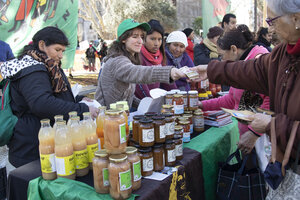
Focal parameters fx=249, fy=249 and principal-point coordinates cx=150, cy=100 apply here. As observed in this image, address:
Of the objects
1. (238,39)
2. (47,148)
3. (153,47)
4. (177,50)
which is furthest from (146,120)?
(177,50)

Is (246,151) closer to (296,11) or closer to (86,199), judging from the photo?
(296,11)

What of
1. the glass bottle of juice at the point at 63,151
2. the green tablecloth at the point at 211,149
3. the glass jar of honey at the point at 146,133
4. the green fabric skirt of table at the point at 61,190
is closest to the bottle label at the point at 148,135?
the glass jar of honey at the point at 146,133

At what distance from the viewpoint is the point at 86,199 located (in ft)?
4.76

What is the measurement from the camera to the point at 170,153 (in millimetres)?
1788

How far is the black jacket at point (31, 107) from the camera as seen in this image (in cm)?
204

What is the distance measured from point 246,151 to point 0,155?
2.65 meters

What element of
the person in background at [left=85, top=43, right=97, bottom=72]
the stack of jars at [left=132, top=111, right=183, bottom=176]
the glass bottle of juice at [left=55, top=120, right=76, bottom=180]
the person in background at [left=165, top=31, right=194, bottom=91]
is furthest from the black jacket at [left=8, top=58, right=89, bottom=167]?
the person in background at [left=85, top=43, right=97, bottom=72]

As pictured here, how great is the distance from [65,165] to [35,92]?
785 millimetres

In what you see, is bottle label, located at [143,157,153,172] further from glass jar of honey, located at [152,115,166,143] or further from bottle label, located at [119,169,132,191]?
bottle label, located at [119,169,132,191]

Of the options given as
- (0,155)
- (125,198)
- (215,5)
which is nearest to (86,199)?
(125,198)

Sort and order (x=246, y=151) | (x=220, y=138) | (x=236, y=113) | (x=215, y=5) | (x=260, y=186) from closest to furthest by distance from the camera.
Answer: (x=236, y=113) → (x=260, y=186) → (x=246, y=151) → (x=220, y=138) → (x=215, y=5)

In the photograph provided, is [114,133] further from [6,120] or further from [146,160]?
[6,120]

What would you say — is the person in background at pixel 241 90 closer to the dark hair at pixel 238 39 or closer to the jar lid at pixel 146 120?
the dark hair at pixel 238 39

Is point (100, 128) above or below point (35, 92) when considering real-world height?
below
